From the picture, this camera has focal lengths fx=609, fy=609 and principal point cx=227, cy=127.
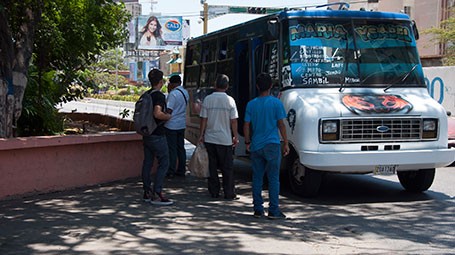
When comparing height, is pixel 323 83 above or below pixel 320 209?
above

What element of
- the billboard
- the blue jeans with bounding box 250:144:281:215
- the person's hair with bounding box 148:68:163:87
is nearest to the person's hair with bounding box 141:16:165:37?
the billboard

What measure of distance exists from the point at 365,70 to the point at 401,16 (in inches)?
48.9

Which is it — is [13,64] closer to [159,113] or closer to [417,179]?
[159,113]

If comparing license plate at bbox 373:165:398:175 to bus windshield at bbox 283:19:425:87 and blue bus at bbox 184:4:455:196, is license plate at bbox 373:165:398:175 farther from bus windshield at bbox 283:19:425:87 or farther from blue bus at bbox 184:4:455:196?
bus windshield at bbox 283:19:425:87

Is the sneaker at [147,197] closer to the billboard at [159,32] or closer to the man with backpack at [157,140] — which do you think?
the man with backpack at [157,140]

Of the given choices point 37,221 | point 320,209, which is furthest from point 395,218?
point 37,221

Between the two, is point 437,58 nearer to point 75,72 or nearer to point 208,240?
point 75,72

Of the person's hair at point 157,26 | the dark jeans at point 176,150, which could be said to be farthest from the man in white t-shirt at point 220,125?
the person's hair at point 157,26

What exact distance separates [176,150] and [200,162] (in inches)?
78.5

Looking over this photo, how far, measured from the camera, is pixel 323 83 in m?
8.81

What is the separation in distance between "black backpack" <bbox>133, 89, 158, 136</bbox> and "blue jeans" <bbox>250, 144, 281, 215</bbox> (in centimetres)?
142

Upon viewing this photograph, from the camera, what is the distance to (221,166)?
335 inches

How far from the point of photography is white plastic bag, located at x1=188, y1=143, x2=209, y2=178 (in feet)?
27.9

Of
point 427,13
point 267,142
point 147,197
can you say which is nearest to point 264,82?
point 267,142
